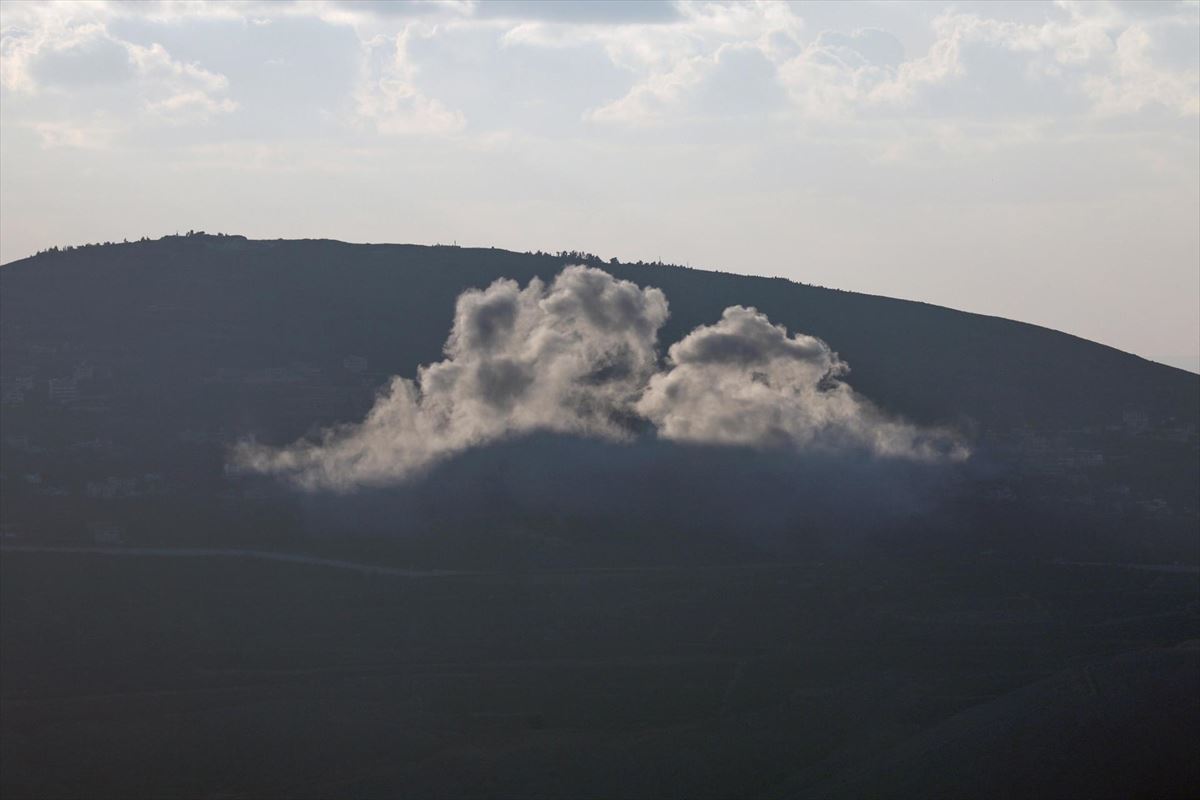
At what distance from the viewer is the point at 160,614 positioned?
153 m

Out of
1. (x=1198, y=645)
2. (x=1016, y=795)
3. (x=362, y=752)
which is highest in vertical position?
(x=1198, y=645)

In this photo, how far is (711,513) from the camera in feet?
571

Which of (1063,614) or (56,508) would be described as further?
(56,508)

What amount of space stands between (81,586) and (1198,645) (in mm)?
93901

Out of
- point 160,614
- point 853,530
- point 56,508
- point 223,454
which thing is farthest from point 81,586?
point 853,530

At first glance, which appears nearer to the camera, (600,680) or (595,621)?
(600,680)

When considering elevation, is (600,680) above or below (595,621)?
below

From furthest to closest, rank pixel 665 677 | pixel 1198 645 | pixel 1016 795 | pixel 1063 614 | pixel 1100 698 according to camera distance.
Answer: pixel 1063 614
pixel 665 677
pixel 1198 645
pixel 1100 698
pixel 1016 795

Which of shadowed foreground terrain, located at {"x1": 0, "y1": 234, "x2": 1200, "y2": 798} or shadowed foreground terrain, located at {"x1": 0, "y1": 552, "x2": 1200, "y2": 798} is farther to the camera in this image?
shadowed foreground terrain, located at {"x1": 0, "y1": 234, "x2": 1200, "y2": 798}

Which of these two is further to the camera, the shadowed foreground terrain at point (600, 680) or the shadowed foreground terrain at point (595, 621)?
the shadowed foreground terrain at point (595, 621)

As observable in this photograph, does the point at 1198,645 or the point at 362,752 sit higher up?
the point at 1198,645

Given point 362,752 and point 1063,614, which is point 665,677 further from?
point 1063,614

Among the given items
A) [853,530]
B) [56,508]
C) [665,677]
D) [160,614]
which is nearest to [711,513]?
[853,530]

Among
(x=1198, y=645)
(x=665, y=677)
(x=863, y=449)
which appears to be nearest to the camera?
(x=1198, y=645)
